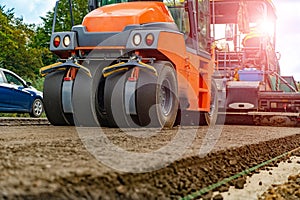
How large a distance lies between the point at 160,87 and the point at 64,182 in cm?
462

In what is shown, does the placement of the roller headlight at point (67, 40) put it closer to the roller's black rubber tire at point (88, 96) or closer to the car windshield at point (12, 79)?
the roller's black rubber tire at point (88, 96)

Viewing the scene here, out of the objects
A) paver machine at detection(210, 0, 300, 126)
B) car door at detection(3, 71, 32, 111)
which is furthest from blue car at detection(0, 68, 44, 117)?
paver machine at detection(210, 0, 300, 126)

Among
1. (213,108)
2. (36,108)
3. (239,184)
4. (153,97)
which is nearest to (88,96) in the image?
(153,97)

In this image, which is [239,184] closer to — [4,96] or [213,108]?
[213,108]

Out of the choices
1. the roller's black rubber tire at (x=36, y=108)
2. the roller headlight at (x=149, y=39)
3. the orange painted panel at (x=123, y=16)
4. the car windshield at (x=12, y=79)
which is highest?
the orange painted panel at (x=123, y=16)

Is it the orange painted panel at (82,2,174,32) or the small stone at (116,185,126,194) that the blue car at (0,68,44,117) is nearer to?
the orange painted panel at (82,2,174,32)

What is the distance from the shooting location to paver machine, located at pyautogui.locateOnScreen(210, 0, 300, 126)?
10727mm

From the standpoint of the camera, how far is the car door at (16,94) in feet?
39.4

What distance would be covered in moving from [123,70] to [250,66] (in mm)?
6635

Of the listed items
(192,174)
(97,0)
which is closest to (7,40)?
(97,0)

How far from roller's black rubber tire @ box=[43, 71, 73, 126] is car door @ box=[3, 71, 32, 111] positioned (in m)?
5.46

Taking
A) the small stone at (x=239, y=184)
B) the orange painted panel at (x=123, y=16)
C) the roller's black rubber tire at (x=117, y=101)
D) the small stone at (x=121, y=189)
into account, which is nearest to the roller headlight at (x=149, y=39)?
the roller's black rubber tire at (x=117, y=101)

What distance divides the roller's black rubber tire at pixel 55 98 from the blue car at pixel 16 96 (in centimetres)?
530

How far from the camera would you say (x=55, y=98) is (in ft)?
21.9
